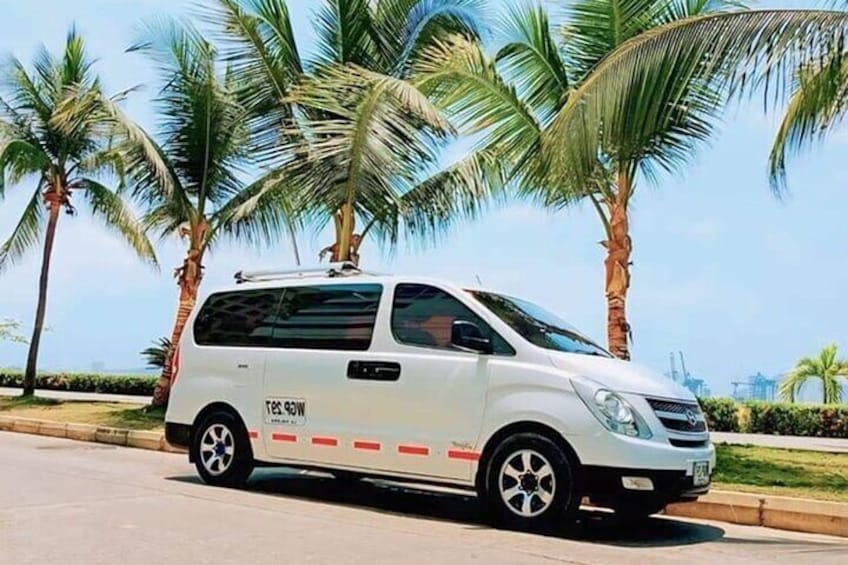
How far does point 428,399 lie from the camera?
303 inches

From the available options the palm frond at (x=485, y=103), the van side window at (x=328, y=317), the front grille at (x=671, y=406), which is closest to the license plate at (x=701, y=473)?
the front grille at (x=671, y=406)

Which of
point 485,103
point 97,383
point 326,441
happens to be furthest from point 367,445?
point 97,383

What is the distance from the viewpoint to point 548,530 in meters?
6.96

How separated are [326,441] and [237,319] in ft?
5.94

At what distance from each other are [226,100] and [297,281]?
338 inches

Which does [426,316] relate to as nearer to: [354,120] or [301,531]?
[301,531]

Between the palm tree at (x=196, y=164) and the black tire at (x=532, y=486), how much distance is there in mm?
9884

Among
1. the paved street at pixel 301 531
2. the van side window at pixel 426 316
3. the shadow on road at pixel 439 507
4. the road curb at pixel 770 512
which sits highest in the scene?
the van side window at pixel 426 316

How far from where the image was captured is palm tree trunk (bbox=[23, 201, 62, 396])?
21.0m

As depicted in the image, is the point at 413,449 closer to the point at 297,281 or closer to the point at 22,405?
the point at 297,281

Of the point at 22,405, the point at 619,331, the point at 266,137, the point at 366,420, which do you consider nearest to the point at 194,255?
the point at 266,137

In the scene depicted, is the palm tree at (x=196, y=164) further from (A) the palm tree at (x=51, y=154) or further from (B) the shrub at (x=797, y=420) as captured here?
(B) the shrub at (x=797, y=420)

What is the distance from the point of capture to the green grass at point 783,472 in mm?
8688

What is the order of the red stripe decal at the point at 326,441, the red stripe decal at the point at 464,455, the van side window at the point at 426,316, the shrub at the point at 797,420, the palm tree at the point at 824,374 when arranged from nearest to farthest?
1. the red stripe decal at the point at 464,455
2. the van side window at the point at 426,316
3. the red stripe decal at the point at 326,441
4. the shrub at the point at 797,420
5. the palm tree at the point at 824,374
